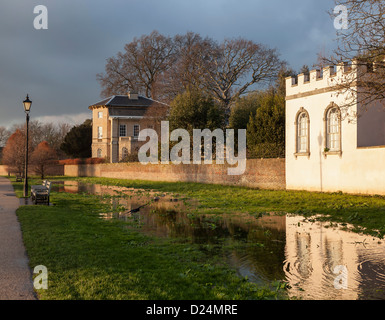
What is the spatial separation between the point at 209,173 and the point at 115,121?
3779cm

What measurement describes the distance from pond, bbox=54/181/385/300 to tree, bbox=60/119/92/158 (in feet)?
191

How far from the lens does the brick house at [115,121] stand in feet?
207

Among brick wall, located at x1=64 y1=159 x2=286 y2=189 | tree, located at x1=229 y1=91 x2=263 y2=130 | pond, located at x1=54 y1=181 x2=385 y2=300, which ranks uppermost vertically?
tree, located at x1=229 y1=91 x2=263 y2=130

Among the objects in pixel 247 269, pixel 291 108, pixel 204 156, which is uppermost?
pixel 291 108

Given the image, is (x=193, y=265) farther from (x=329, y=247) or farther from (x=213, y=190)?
(x=213, y=190)

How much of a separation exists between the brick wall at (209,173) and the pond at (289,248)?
9.42 m

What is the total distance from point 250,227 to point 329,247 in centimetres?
318

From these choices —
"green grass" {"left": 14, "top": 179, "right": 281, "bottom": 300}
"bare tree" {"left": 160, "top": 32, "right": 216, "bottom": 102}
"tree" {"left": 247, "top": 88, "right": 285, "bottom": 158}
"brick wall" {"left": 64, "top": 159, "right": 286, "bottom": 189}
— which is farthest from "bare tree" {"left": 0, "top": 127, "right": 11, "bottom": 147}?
"green grass" {"left": 14, "top": 179, "right": 281, "bottom": 300}

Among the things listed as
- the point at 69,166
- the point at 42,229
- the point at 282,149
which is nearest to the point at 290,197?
the point at 282,149

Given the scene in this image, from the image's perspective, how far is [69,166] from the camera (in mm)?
65875

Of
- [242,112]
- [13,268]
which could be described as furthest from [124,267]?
[242,112]

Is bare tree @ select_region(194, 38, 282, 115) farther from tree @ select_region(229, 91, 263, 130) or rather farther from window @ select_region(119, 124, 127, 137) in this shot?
window @ select_region(119, 124, 127, 137)

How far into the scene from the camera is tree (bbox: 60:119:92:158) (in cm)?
7094
